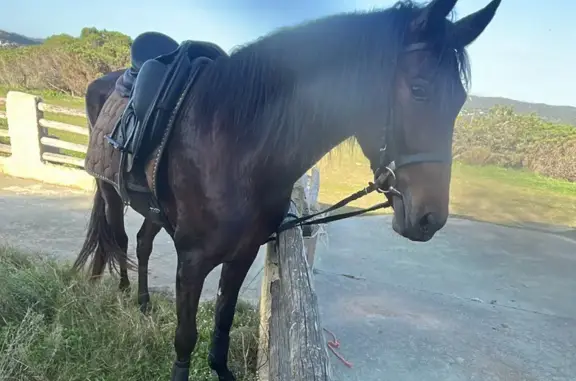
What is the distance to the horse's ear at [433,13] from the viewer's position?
1.40 metres

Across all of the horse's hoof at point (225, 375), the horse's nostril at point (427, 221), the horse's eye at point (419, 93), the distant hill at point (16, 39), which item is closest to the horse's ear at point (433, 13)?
the horse's eye at point (419, 93)

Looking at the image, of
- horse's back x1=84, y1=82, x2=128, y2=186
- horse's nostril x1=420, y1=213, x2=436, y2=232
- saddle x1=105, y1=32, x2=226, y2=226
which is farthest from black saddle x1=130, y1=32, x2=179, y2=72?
horse's nostril x1=420, y1=213, x2=436, y2=232

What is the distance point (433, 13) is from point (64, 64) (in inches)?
557

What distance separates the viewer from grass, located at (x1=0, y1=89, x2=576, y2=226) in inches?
312

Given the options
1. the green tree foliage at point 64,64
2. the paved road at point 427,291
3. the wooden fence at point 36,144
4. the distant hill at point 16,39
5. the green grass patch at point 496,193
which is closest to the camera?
the paved road at point 427,291

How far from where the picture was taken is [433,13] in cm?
142

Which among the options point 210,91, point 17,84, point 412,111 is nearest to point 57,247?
point 210,91

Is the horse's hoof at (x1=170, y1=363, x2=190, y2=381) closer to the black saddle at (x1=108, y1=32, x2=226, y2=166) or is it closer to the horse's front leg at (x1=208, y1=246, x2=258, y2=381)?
the horse's front leg at (x1=208, y1=246, x2=258, y2=381)

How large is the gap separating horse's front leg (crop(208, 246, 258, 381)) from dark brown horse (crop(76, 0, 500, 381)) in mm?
16

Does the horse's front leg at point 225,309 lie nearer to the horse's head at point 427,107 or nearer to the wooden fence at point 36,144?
the horse's head at point 427,107

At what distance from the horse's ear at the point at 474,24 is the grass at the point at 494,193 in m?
4.78

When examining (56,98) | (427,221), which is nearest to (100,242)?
(427,221)

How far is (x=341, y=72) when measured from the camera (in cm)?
159

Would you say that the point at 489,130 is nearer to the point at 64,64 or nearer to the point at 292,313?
the point at 64,64
